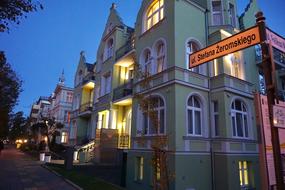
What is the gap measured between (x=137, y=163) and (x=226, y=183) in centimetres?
538

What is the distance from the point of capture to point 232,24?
15750mm

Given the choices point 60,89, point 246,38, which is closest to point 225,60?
point 246,38

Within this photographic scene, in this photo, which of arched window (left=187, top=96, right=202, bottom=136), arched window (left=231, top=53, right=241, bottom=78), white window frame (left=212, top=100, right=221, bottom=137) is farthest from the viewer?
arched window (left=231, top=53, right=241, bottom=78)

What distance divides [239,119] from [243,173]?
322cm

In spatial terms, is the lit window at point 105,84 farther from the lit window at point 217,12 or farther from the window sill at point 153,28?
the lit window at point 217,12

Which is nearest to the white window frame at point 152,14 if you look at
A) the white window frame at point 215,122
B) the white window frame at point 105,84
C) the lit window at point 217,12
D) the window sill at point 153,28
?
the window sill at point 153,28

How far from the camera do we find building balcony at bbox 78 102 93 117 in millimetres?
25547

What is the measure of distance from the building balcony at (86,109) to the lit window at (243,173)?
1741cm

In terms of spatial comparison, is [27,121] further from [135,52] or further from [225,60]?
[225,60]

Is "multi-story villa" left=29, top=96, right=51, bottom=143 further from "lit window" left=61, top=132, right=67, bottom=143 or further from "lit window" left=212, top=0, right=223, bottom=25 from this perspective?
"lit window" left=212, top=0, right=223, bottom=25

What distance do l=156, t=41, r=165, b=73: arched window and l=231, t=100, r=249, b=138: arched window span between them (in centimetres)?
509

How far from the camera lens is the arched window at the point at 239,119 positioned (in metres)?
13.1

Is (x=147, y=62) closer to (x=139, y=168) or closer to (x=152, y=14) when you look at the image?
(x=152, y=14)

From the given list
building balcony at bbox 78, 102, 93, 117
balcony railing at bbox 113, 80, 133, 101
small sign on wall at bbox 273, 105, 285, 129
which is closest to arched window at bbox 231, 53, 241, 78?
balcony railing at bbox 113, 80, 133, 101
